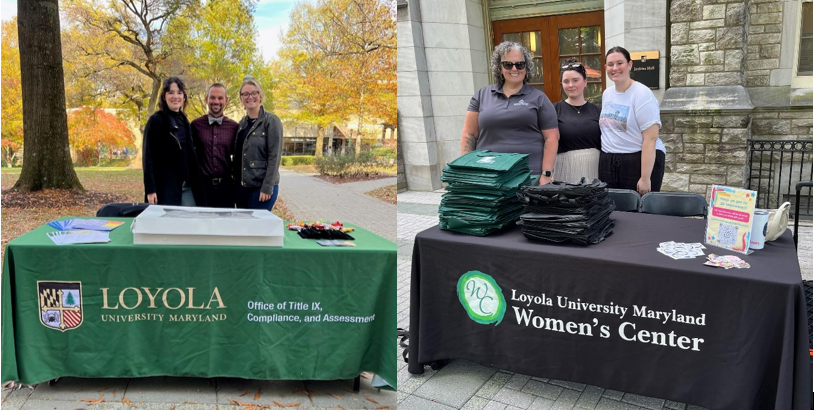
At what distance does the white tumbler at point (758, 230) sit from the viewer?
271 cm

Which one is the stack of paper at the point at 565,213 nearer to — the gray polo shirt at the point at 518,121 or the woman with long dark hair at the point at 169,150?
the gray polo shirt at the point at 518,121

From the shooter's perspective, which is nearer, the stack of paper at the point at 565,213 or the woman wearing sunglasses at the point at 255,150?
the stack of paper at the point at 565,213

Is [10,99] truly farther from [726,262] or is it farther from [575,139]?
[726,262]

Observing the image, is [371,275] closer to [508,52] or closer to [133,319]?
[133,319]

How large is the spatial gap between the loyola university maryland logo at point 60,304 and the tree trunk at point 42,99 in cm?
391

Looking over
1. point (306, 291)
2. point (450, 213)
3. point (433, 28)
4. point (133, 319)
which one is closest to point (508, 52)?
point (450, 213)

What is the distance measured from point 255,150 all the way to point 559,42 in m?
6.65

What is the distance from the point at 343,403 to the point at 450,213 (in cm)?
114

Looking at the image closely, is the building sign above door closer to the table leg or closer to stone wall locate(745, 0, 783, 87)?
stone wall locate(745, 0, 783, 87)

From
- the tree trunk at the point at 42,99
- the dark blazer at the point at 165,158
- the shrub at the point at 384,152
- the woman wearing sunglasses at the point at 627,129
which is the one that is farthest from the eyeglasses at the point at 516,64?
the shrub at the point at 384,152

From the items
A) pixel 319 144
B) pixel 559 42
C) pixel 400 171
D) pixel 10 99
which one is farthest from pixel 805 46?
pixel 10 99

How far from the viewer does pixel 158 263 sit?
9.84 feet

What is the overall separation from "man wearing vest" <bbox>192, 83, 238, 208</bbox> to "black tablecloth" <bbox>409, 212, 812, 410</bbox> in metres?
2.00

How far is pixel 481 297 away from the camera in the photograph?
305 centimetres
